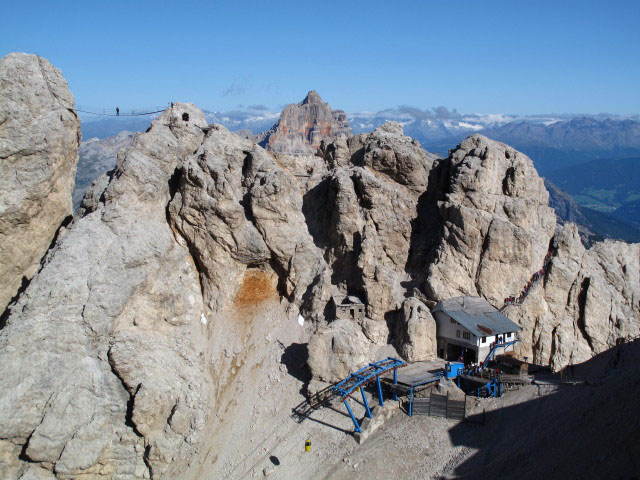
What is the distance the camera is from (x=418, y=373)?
140 feet

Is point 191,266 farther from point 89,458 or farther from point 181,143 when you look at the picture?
point 89,458

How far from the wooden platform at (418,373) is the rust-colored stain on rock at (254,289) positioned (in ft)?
51.0

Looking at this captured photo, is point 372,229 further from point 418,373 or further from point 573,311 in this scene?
point 573,311

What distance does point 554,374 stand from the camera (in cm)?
4181

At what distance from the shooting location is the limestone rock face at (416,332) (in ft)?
149

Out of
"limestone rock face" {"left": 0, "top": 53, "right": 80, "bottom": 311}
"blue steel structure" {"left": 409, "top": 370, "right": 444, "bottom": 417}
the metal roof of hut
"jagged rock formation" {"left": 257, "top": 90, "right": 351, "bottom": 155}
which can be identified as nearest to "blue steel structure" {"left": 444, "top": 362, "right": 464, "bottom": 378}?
"blue steel structure" {"left": 409, "top": 370, "right": 444, "bottom": 417}

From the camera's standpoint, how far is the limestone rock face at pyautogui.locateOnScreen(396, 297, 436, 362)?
4547 centimetres

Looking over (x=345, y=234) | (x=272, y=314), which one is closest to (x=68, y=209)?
(x=272, y=314)

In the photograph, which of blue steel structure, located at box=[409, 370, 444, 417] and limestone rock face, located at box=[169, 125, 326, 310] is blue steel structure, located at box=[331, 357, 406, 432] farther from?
limestone rock face, located at box=[169, 125, 326, 310]

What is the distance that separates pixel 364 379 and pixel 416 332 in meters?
6.92

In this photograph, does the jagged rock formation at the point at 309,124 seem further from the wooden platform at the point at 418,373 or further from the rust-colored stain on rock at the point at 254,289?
the wooden platform at the point at 418,373

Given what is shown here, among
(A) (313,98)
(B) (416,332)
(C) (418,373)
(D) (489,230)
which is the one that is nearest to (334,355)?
(C) (418,373)

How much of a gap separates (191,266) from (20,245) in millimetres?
15777

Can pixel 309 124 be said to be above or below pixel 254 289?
above
